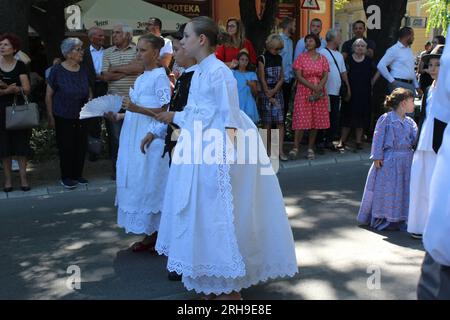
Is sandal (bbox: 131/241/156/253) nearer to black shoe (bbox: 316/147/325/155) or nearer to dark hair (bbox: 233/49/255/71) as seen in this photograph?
dark hair (bbox: 233/49/255/71)

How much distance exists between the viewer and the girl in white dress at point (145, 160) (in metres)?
5.84

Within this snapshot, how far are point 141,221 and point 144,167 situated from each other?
476 millimetres

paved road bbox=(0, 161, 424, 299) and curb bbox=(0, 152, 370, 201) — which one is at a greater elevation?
paved road bbox=(0, 161, 424, 299)

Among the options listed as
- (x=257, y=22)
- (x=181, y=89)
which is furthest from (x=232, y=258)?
(x=257, y=22)

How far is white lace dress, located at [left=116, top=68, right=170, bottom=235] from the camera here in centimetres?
584

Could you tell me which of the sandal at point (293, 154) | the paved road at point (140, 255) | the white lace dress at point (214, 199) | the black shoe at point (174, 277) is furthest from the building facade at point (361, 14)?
the white lace dress at point (214, 199)

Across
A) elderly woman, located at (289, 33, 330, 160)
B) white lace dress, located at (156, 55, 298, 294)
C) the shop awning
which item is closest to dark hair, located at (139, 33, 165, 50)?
white lace dress, located at (156, 55, 298, 294)

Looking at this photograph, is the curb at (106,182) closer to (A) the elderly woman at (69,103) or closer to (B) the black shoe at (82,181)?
(B) the black shoe at (82,181)

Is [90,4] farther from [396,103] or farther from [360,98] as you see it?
[396,103]

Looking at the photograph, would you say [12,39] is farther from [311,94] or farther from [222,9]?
[222,9]

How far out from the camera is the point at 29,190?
9164 mm

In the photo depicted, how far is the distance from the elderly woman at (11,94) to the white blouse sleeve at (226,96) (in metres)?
5.23

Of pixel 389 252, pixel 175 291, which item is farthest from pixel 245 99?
pixel 175 291

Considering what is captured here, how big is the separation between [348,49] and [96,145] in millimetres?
5407
